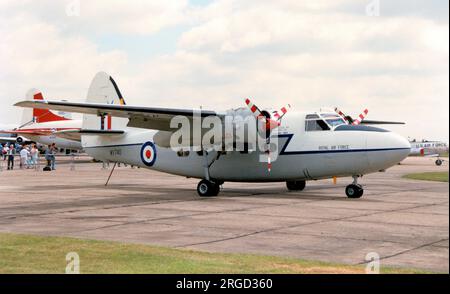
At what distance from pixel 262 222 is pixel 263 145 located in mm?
7983

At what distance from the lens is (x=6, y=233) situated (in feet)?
42.3

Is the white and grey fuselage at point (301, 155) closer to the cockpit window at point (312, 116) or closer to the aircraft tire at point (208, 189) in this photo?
the cockpit window at point (312, 116)

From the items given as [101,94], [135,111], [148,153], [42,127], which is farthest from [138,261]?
[42,127]

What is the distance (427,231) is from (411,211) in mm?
4159

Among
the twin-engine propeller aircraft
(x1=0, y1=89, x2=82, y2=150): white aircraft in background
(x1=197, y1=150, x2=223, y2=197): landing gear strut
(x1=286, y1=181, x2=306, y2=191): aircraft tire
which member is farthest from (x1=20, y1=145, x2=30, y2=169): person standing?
(x1=286, y1=181, x2=306, y2=191): aircraft tire

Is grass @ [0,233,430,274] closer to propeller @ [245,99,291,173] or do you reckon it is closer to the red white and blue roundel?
propeller @ [245,99,291,173]

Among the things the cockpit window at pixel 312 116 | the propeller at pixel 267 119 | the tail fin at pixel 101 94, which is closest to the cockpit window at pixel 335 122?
the cockpit window at pixel 312 116

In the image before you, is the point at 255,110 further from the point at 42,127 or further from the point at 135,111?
the point at 42,127

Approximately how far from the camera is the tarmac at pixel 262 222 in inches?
438

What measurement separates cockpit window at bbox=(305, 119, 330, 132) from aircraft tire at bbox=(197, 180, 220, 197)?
430 centimetres

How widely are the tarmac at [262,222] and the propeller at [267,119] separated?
7.26 feet

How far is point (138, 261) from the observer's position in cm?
980

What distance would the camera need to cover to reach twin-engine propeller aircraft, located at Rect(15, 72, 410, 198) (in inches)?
807

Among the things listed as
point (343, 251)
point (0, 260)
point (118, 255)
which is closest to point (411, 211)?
point (343, 251)
